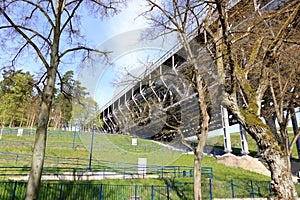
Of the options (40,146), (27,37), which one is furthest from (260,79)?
(27,37)

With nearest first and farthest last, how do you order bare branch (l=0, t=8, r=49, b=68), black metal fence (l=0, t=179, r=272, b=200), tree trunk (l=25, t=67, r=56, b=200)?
tree trunk (l=25, t=67, r=56, b=200) → bare branch (l=0, t=8, r=49, b=68) → black metal fence (l=0, t=179, r=272, b=200)

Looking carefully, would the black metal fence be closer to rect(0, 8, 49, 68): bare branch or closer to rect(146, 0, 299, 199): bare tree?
rect(146, 0, 299, 199): bare tree

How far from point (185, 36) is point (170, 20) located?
90 centimetres

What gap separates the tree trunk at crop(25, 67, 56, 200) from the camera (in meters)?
4.69

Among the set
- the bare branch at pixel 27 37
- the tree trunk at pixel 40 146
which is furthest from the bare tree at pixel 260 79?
the bare branch at pixel 27 37

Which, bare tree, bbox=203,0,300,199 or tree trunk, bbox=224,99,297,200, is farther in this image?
bare tree, bbox=203,0,300,199

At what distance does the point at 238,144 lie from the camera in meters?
43.3

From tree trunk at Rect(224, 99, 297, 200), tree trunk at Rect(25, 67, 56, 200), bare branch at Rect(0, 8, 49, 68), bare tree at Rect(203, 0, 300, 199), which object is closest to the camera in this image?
tree trunk at Rect(224, 99, 297, 200)

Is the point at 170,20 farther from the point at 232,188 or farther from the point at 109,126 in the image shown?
the point at 109,126

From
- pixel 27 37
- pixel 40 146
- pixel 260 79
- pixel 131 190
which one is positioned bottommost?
pixel 131 190

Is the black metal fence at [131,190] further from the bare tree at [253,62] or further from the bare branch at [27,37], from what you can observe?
the bare branch at [27,37]

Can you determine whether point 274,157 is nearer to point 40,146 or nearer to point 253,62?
point 253,62

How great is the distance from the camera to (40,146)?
16.9 ft

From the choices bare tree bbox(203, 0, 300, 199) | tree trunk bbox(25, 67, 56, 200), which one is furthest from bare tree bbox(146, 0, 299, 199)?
tree trunk bbox(25, 67, 56, 200)
